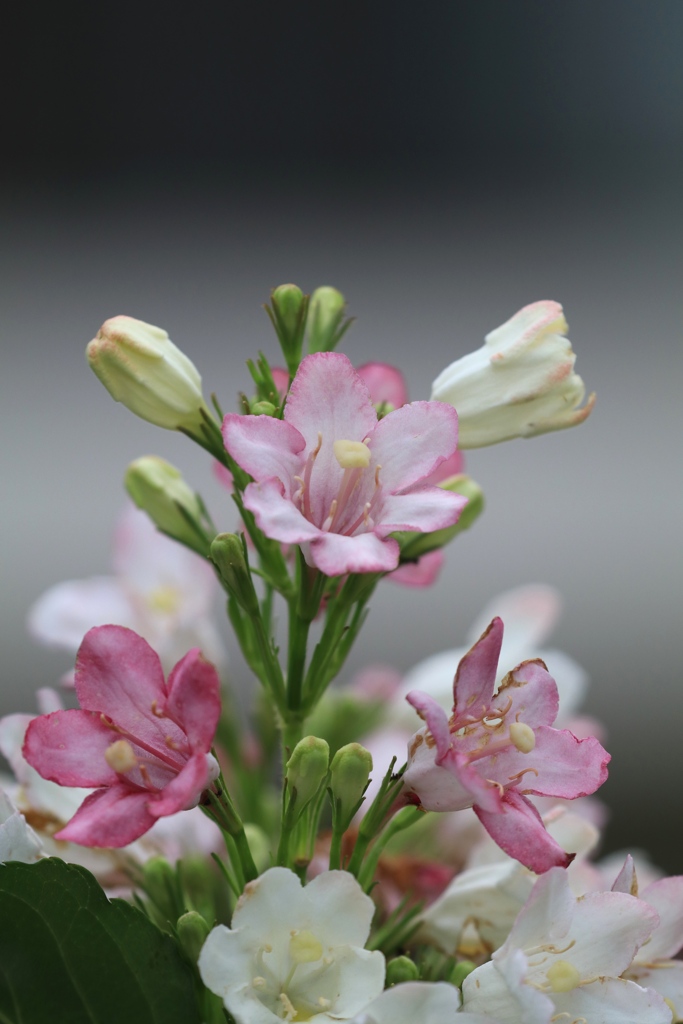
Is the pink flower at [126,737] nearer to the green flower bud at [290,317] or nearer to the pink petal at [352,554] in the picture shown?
the pink petal at [352,554]

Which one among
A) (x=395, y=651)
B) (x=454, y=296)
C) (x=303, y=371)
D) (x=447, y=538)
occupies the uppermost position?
(x=454, y=296)

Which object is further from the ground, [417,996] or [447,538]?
[447,538]

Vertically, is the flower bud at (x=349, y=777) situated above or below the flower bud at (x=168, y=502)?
below

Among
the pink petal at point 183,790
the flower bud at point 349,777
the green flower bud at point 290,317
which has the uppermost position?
the green flower bud at point 290,317

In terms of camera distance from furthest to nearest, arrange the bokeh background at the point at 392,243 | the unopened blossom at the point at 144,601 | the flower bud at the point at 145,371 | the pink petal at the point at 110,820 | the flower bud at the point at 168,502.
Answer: the bokeh background at the point at 392,243 < the unopened blossom at the point at 144,601 < the flower bud at the point at 168,502 < the flower bud at the point at 145,371 < the pink petal at the point at 110,820

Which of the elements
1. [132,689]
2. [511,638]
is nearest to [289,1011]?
[132,689]

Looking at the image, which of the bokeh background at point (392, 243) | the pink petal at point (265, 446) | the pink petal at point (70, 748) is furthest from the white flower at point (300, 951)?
the bokeh background at point (392, 243)

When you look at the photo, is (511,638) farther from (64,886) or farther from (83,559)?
(83,559)
